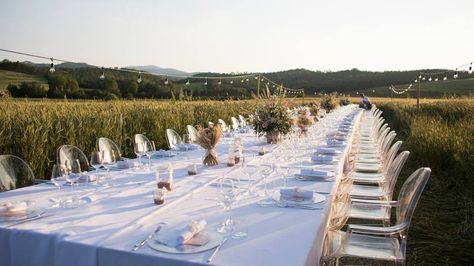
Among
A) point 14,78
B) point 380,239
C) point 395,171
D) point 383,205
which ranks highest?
point 14,78

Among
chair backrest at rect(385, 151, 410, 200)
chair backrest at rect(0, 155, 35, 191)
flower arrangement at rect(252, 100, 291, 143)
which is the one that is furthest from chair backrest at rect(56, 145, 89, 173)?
chair backrest at rect(385, 151, 410, 200)

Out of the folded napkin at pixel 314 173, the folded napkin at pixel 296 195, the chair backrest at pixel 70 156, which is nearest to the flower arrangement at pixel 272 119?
the folded napkin at pixel 314 173

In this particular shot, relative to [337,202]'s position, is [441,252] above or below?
below

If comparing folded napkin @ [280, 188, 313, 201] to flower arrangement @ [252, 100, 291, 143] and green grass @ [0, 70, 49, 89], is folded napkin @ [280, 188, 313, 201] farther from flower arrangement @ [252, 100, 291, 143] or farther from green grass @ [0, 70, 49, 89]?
green grass @ [0, 70, 49, 89]

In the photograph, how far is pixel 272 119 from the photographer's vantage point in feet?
18.9

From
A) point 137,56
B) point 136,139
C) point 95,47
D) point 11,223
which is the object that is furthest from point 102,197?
point 137,56

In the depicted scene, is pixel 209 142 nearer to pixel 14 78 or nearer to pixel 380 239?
pixel 380 239

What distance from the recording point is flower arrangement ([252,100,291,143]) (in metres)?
5.78

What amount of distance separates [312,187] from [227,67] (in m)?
25.0

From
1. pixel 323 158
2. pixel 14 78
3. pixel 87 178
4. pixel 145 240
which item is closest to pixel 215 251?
pixel 145 240

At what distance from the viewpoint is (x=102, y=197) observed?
275 centimetres

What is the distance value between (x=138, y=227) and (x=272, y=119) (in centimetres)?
381

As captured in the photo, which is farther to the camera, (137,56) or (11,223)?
(137,56)

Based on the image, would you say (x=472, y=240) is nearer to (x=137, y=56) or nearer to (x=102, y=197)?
(x=102, y=197)
